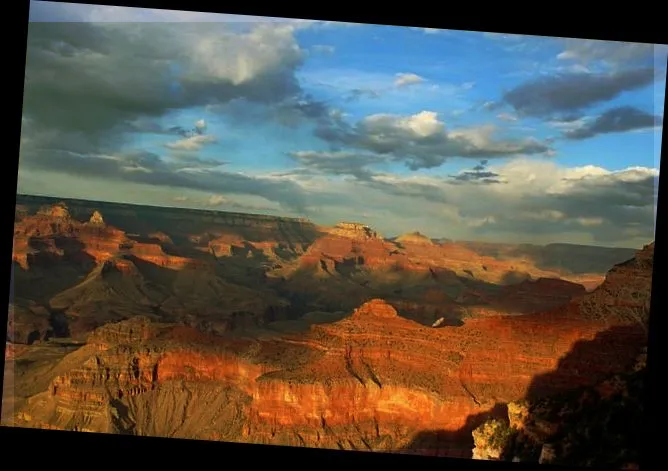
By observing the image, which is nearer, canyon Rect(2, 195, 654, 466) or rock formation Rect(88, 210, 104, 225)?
canyon Rect(2, 195, 654, 466)

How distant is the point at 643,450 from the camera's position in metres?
4.16

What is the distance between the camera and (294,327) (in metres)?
15.8

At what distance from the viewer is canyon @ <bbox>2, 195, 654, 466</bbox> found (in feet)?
43.7

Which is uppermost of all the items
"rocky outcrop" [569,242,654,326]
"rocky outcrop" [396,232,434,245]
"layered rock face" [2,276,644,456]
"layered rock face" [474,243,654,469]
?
"rocky outcrop" [396,232,434,245]

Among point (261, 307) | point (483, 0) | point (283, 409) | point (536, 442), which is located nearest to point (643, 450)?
point (483, 0)

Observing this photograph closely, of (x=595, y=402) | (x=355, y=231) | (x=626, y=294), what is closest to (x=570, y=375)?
(x=626, y=294)

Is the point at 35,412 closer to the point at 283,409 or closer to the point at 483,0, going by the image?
the point at 283,409

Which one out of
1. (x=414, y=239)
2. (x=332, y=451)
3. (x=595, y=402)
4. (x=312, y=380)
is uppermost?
(x=414, y=239)

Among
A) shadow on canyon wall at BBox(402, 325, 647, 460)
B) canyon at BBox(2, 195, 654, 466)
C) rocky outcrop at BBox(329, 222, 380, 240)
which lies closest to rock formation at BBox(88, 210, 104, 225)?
canyon at BBox(2, 195, 654, 466)

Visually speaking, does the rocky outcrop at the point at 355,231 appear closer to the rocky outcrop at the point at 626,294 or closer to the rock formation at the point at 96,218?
the rocky outcrop at the point at 626,294

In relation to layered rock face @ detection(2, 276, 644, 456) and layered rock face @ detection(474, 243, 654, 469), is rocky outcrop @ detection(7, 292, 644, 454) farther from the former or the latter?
layered rock face @ detection(474, 243, 654, 469)

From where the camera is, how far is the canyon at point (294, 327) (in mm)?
13314

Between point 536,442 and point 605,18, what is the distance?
20.6 feet

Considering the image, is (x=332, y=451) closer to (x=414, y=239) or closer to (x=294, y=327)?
(x=294, y=327)
